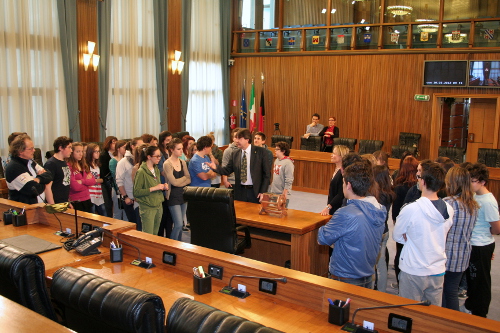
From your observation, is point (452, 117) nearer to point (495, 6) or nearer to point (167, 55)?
point (495, 6)

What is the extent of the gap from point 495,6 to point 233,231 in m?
8.80

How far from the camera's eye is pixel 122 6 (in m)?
9.95

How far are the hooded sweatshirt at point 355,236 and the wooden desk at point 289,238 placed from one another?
Answer: 3.69 feet

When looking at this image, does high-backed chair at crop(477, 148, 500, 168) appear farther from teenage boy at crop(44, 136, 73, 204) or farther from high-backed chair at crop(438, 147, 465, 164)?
teenage boy at crop(44, 136, 73, 204)

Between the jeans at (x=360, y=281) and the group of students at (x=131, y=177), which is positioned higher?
the group of students at (x=131, y=177)

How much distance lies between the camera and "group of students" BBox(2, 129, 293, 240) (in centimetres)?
474

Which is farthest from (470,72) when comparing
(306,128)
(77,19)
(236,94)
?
(77,19)

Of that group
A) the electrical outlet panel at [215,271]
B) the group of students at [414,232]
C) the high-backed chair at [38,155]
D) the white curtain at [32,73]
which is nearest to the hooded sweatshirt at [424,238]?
the group of students at [414,232]

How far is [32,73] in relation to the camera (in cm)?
842

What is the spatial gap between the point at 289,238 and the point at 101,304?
2827 millimetres

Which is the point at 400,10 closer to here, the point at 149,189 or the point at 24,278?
the point at 149,189

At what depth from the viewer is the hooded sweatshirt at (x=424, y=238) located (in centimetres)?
305

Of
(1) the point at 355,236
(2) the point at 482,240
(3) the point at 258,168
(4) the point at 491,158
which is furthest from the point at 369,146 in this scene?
(1) the point at 355,236

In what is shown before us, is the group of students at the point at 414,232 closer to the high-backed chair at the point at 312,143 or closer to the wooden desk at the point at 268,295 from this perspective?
the wooden desk at the point at 268,295
